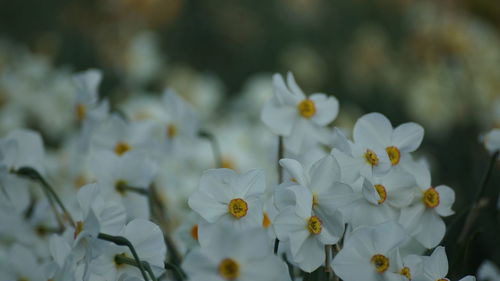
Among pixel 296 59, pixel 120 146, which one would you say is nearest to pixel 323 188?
pixel 120 146

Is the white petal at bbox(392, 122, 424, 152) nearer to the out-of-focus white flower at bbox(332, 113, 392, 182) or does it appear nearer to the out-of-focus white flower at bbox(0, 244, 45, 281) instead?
the out-of-focus white flower at bbox(332, 113, 392, 182)

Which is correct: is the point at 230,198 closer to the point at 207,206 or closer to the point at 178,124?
the point at 207,206

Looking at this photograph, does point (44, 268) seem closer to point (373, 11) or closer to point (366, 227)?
point (366, 227)

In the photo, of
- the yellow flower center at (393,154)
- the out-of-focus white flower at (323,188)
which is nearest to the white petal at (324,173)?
the out-of-focus white flower at (323,188)

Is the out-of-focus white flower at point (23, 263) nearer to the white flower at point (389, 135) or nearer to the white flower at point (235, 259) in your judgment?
the white flower at point (235, 259)

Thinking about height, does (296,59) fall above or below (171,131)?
below
